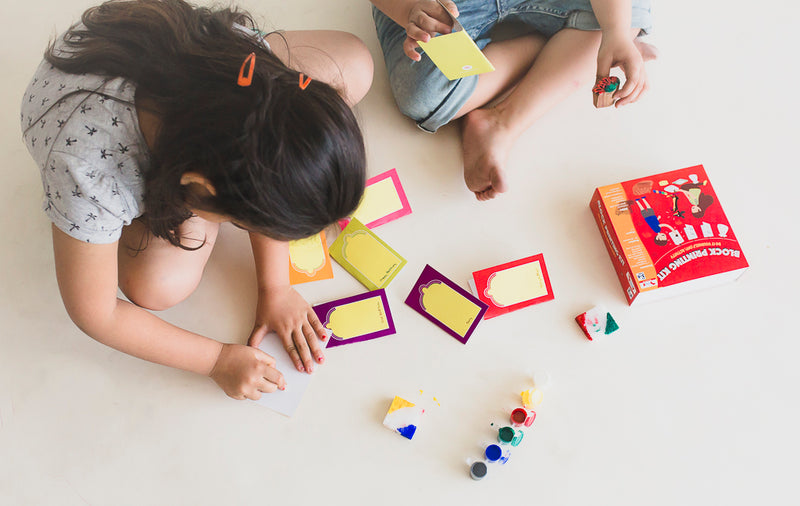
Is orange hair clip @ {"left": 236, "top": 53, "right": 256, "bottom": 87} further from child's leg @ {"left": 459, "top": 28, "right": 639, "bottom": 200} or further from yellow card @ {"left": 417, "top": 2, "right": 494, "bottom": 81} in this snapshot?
child's leg @ {"left": 459, "top": 28, "right": 639, "bottom": 200}

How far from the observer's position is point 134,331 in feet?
2.99

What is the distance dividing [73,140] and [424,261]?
0.60 meters

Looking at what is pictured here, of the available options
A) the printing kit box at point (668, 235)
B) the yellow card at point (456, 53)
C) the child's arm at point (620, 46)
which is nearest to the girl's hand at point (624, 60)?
the child's arm at point (620, 46)

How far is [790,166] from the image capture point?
119cm

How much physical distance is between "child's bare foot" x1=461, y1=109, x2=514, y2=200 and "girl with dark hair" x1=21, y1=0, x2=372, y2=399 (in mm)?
445

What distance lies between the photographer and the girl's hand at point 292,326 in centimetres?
102

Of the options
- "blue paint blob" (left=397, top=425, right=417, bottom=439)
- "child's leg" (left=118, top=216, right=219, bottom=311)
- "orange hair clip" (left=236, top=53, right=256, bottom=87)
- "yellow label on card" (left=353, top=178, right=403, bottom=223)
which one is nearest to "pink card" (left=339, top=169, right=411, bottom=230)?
"yellow label on card" (left=353, top=178, right=403, bottom=223)

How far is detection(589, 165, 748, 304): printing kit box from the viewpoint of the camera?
1.02 metres

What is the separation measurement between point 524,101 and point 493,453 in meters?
0.65

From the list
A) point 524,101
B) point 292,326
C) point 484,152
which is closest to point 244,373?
point 292,326

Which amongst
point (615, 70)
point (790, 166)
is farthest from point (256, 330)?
point (790, 166)

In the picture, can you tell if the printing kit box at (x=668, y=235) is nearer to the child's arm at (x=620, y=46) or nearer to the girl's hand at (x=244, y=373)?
the child's arm at (x=620, y=46)

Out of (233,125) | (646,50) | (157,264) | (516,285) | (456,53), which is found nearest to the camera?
(233,125)

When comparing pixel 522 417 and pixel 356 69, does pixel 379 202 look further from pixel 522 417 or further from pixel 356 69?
pixel 522 417
